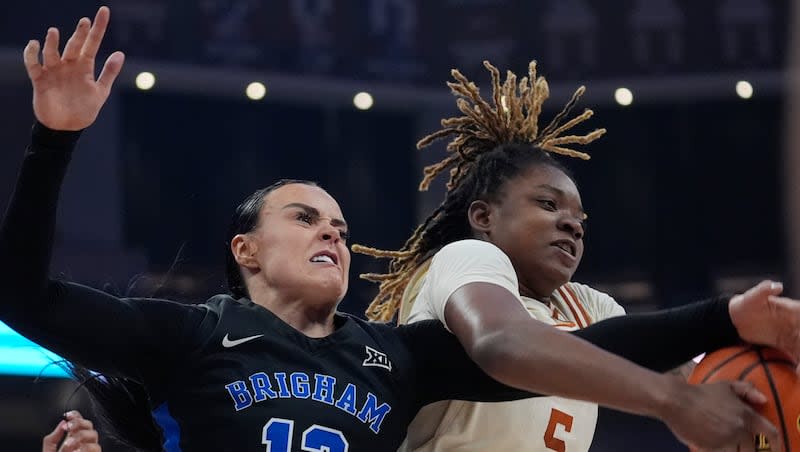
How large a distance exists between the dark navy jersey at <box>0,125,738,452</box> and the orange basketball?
0.18 ft

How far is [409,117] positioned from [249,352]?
6.45 m

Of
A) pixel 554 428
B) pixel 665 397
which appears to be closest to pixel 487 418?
pixel 554 428

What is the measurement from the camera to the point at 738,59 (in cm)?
852

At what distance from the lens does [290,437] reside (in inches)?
91.0

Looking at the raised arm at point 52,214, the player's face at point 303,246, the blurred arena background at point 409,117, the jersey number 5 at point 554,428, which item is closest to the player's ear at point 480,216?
the player's face at point 303,246

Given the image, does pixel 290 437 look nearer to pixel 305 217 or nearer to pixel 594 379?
pixel 305 217

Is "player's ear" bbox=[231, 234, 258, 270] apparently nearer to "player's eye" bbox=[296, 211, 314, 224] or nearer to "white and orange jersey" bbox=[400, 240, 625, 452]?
"player's eye" bbox=[296, 211, 314, 224]

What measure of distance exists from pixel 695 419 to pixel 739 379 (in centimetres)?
29

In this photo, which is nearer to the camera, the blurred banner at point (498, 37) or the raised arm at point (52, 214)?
the raised arm at point (52, 214)

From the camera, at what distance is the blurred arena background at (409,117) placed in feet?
26.6

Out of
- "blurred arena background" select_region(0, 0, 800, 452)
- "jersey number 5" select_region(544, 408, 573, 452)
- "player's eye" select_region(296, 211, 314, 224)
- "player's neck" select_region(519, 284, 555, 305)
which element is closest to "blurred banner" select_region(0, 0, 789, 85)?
"blurred arena background" select_region(0, 0, 800, 452)

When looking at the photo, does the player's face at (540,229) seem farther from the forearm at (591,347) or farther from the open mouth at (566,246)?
the forearm at (591,347)

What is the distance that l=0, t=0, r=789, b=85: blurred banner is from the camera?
8391 mm

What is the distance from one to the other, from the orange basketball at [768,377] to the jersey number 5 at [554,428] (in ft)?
1.37
